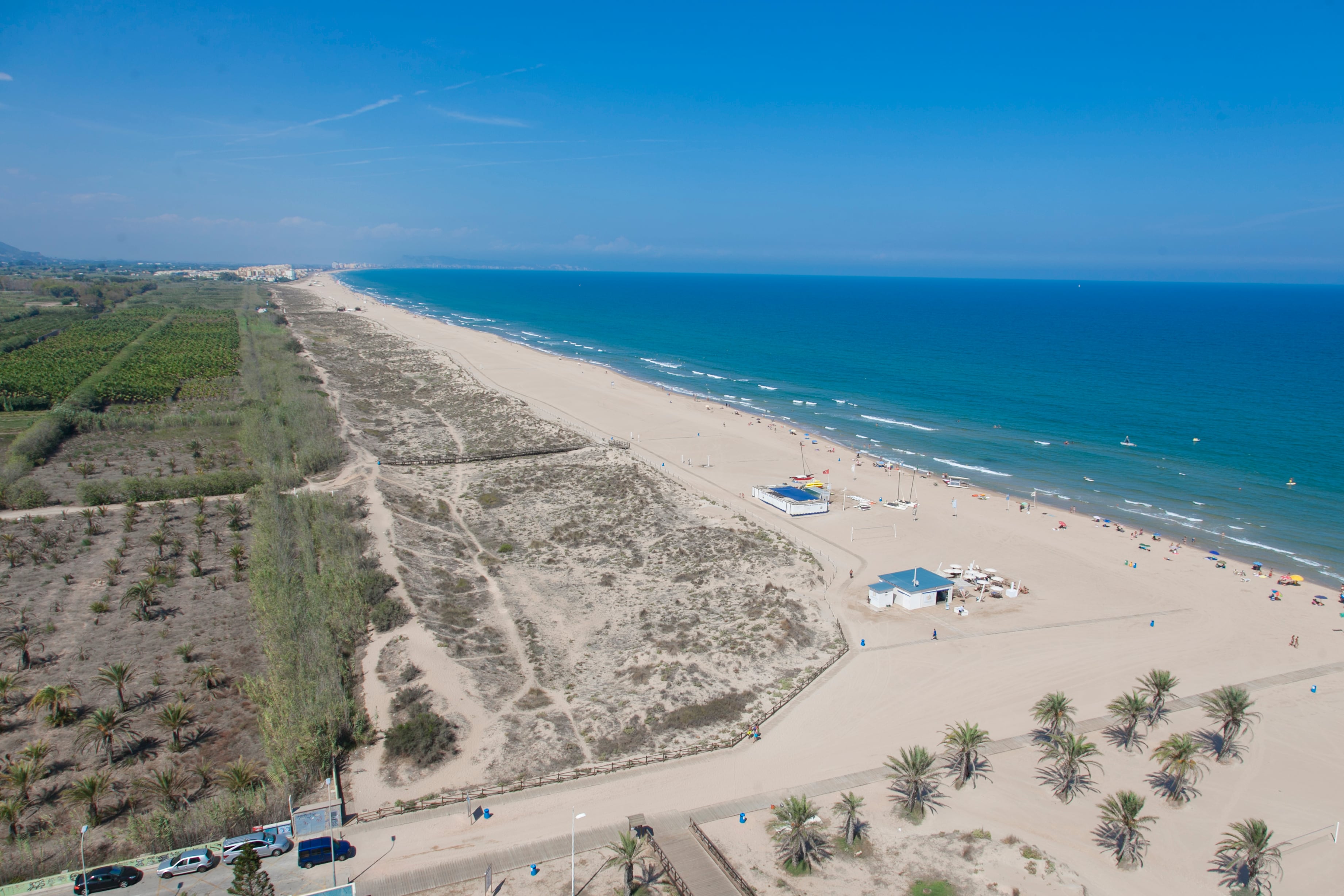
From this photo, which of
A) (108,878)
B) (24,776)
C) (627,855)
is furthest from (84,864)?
(627,855)

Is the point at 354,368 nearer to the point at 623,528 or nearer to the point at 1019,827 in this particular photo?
the point at 623,528

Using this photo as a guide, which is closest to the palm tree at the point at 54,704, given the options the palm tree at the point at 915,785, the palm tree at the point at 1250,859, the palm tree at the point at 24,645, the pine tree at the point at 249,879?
the palm tree at the point at 24,645

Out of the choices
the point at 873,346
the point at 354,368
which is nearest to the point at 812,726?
the point at 354,368

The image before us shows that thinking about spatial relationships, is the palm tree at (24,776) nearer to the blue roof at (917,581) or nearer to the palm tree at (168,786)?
the palm tree at (168,786)

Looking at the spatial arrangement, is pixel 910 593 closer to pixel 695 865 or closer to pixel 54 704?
pixel 695 865

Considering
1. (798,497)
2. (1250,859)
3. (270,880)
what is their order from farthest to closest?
(798,497) < (1250,859) < (270,880)

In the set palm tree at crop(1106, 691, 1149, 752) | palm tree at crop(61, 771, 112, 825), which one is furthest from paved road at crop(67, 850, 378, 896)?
palm tree at crop(1106, 691, 1149, 752)
